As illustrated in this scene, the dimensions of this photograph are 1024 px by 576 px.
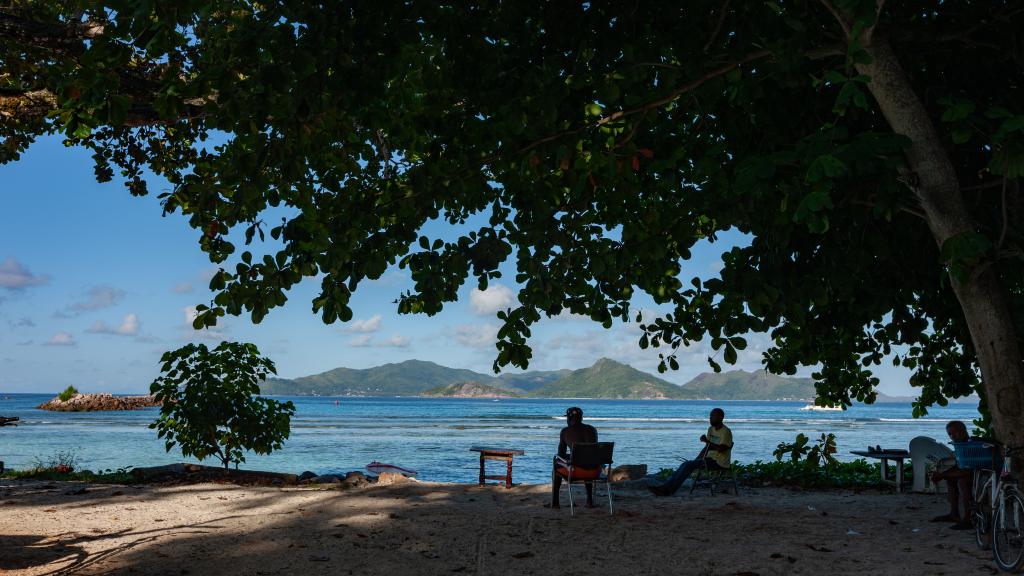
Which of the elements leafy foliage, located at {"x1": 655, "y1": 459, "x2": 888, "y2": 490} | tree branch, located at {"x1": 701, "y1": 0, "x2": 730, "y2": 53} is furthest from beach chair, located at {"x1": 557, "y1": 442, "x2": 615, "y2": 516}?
tree branch, located at {"x1": 701, "y1": 0, "x2": 730, "y2": 53}

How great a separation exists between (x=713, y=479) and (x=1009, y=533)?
19.2 feet

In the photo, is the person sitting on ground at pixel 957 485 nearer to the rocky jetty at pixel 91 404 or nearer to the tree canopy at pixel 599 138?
the tree canopy at pixel 599 138

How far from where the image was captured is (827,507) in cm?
1061

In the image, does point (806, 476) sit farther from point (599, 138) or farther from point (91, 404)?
point (91, 404)

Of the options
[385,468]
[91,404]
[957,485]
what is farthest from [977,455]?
[91,404]

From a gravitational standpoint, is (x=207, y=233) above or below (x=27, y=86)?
below

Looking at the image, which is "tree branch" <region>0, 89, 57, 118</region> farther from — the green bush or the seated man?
the seated man

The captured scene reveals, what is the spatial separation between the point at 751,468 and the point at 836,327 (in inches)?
203

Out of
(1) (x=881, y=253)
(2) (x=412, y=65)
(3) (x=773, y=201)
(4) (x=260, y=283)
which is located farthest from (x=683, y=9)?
(4) (x=260, y=283)

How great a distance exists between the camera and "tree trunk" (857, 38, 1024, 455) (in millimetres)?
6395

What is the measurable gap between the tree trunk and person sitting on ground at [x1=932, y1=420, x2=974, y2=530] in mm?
1663

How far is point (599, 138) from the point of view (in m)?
7.76

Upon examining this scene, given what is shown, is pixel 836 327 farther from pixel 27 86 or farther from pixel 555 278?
pixel 27 86

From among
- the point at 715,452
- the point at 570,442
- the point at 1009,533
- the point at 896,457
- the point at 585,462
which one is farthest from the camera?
the point at 896,457
